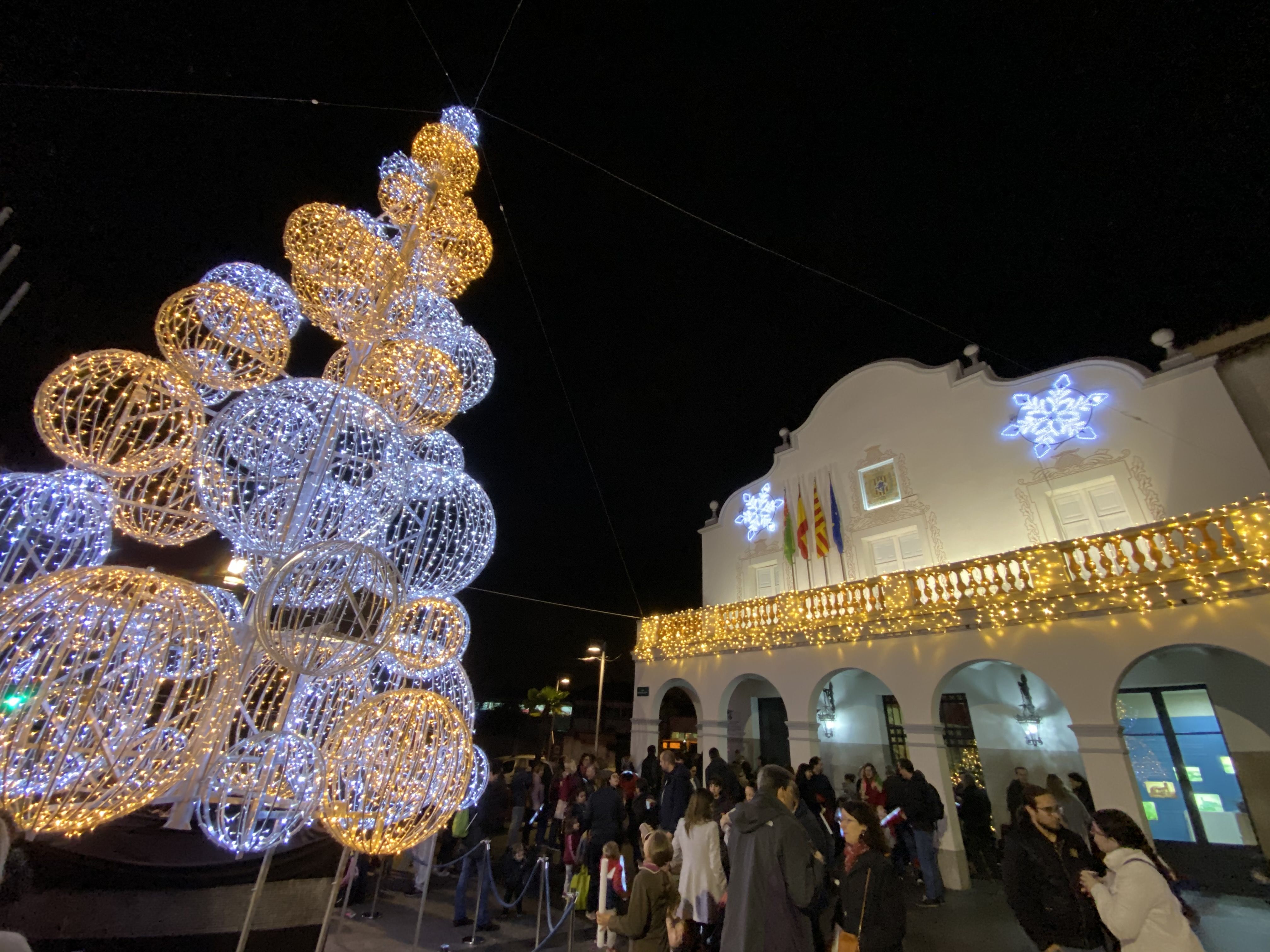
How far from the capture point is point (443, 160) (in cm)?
497

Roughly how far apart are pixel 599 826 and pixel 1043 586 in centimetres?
786

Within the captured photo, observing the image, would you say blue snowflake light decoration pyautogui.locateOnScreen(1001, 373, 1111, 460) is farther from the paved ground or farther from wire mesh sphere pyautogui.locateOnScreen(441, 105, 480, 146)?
wire mesh sphere pyautogui.locateOnScreen(441, 105, 480, 146)

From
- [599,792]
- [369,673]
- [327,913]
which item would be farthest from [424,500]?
[599,792]

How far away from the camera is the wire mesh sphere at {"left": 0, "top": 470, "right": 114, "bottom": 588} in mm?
3521

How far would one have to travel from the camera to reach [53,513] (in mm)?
3586

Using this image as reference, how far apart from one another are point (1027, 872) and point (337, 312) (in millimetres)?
6474

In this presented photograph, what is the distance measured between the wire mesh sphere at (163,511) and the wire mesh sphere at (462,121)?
3.99 metres

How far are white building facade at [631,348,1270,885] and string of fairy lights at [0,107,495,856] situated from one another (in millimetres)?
8517

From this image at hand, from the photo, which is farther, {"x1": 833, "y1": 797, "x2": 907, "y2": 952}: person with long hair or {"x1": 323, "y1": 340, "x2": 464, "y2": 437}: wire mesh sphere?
{"x1": 323, "y1": 340, "x2": 464, "y2": 437}: wire mesh sphere

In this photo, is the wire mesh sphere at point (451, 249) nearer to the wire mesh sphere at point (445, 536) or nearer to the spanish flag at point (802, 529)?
the wire mesh sphere at point (445, 536)

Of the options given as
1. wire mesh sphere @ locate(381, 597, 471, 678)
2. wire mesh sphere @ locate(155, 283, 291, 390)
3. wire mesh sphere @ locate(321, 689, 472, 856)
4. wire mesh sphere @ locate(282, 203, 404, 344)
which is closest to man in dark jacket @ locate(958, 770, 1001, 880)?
wire mesh sphere @ locate(381, 597, 471, 678)

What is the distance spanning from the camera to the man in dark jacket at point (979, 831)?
8750mm

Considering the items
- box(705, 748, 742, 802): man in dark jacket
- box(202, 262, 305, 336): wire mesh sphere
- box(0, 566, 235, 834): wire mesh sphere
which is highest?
box(202, 262, 305, 336): wire mesh sphere

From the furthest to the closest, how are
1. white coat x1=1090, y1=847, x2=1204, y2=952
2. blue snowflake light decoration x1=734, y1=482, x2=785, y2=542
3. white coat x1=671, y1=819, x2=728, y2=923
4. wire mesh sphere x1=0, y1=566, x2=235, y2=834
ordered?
1. blue snowflake light decoration x1=734, y1=482, x2=785, y2=542
2. white coat x1=671, y1=819, x2=728, y2=923
3. white coat x1=1090, y1=847, x2=1204, y2=952
4. wire mesh sphere x1=0, y1=566, x2=235, y2=834
